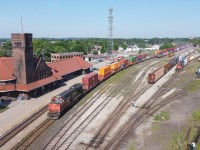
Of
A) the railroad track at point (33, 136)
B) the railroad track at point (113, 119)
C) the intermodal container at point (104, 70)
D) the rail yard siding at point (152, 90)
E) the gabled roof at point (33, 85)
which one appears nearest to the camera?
the railroad track at point (33, 136)

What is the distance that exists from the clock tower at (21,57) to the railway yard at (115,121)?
10500 mm

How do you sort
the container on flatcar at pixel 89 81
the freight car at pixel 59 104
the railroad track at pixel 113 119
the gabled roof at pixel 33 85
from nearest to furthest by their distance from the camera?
the railroad track at pixel 113 119 → the freight car at pixel 59 104 → the gabled roof at pixel 33 85 → the container on flatcar at pixel 89 81

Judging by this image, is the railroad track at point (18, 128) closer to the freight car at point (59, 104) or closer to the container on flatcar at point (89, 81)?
the freight car at point (59, 104)

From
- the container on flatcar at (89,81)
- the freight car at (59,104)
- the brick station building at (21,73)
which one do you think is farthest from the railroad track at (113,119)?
the brick station building at (21,73)

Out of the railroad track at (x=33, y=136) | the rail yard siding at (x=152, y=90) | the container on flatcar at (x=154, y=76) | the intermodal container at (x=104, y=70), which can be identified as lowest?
the railroad track at (x=33, y=136)

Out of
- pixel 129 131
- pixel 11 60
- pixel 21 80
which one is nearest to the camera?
pixel 129 131

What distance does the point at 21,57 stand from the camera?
5234cm

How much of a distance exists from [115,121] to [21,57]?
24.3 meters

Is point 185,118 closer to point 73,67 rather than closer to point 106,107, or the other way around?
point 106,107

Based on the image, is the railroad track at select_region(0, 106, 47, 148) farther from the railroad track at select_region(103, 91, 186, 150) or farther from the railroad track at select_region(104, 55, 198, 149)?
the railroad track at select_region(104, 55, 198, 149)

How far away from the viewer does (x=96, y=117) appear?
1679 inches

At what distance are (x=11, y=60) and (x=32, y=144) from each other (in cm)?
2827

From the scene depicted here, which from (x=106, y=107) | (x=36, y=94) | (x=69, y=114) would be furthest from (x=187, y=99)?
(x=36, y=94)

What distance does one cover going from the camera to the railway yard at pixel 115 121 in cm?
3269
